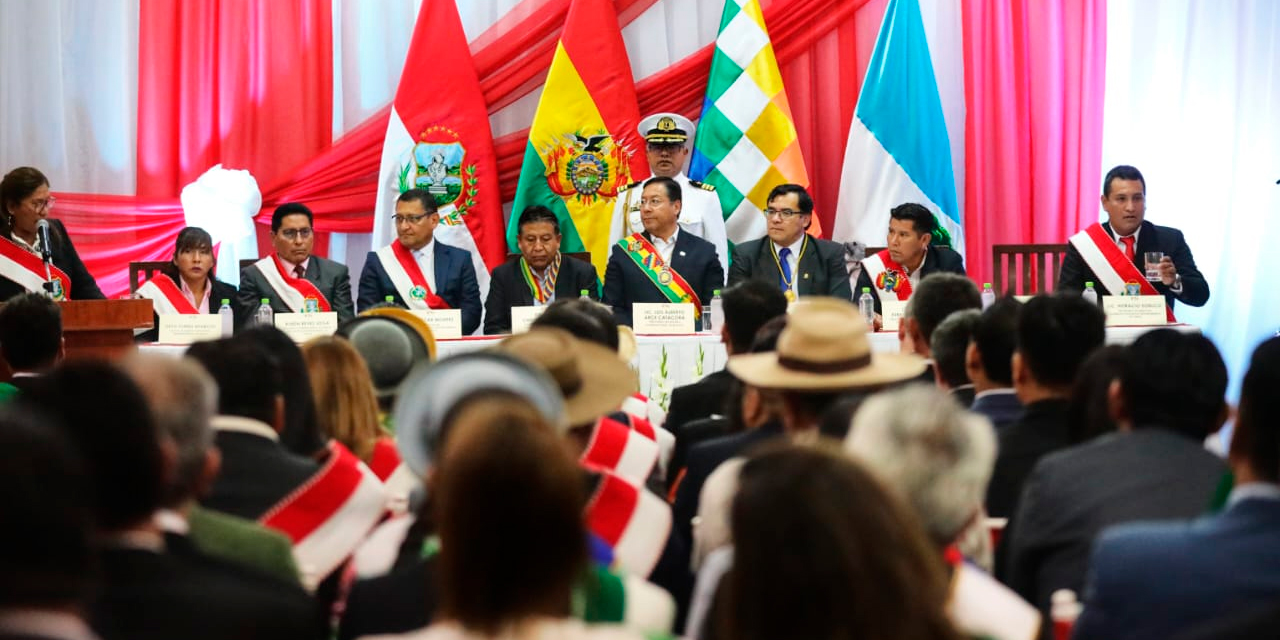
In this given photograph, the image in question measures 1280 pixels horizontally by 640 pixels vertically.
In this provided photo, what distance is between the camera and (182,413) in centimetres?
139

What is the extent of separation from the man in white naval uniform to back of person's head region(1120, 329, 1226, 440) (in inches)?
148

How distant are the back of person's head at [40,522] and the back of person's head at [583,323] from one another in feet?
4.90

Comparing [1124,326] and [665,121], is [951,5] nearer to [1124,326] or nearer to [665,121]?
[665,121]

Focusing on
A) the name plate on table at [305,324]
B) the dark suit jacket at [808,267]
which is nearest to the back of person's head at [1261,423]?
the name plate on table at [305,324]

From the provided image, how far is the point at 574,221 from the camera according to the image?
236 inches

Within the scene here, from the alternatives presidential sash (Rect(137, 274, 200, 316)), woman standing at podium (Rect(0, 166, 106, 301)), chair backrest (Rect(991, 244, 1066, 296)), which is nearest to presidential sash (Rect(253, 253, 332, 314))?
presidential sash (Rect(137, 274, 200, 316))

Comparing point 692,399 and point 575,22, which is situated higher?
point 575,22

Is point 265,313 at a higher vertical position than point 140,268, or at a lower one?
lower

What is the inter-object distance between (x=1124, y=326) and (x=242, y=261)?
10.8 ft

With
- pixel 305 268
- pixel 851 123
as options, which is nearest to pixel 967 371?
pixel 305 268

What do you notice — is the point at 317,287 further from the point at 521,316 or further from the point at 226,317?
the point at 521,316

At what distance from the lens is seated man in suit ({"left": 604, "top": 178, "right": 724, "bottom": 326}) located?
520 centimetres

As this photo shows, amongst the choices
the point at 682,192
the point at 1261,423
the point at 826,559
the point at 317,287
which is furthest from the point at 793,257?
the point at 826,559

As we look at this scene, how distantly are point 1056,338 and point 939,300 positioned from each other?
2.23 feet
